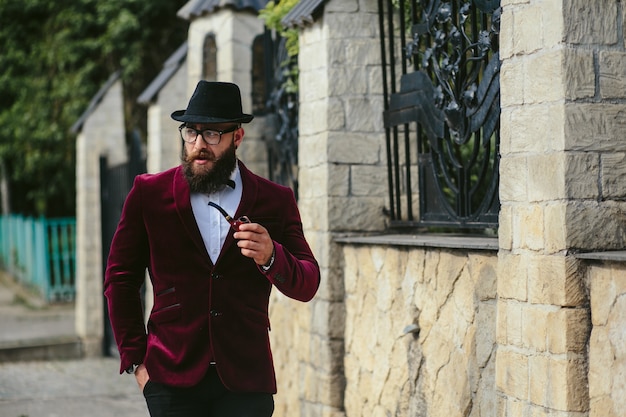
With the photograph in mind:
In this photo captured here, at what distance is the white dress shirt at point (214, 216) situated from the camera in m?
4.43

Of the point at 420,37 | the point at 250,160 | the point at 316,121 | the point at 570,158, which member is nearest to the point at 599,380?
the point at 570,158

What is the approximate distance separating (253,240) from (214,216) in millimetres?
459

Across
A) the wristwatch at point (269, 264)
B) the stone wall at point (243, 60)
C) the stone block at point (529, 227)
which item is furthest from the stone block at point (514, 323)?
the stone wall at point (243, 60)

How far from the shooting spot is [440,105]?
6.49 m

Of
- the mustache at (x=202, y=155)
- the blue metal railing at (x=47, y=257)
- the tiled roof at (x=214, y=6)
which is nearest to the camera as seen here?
the mustache at (x=202, y=155)

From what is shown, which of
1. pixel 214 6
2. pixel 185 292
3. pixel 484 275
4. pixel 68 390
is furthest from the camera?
pixel 68 390

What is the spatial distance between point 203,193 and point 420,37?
266 cm

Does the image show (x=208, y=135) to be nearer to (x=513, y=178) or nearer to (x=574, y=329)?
(x=513, y=178)

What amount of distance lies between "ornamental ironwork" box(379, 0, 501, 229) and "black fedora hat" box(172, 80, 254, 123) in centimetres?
174

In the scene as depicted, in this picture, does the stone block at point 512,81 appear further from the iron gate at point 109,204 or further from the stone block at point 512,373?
the iron gate at point 109,204

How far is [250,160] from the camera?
32.5 ft

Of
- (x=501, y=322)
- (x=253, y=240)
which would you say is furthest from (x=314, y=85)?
(x=253, y=240)

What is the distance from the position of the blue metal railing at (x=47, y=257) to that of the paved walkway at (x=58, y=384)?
2.81 metres

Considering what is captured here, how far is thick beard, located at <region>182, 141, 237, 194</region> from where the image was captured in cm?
434
